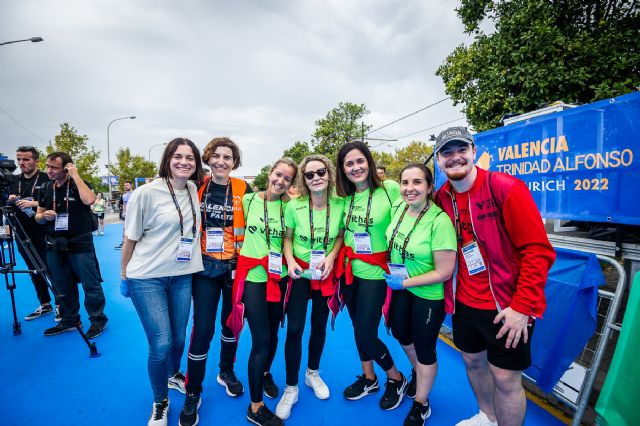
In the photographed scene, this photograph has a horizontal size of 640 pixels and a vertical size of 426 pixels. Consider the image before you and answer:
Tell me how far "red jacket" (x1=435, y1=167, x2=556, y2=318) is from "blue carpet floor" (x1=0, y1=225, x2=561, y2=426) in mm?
1263

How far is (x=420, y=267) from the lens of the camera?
199 cm

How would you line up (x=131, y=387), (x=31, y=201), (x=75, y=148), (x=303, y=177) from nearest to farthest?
(x=303, y=177)
(x=131, y=387)
(x=31, y=201)
(x=75, y=148)

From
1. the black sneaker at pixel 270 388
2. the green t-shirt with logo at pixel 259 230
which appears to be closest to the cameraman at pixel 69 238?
the green t-shirt with logo at pixel 259 230

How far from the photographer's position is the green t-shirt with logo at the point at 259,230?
7.18 ft

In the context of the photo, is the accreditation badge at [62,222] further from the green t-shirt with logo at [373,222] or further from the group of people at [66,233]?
the green t-shirt with logo at [373,222]

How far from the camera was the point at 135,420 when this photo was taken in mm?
2256

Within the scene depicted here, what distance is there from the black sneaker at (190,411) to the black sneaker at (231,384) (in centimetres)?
31

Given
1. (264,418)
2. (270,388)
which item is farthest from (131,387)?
(264,418)

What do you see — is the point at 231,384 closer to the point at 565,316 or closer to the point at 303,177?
the point at 303,177

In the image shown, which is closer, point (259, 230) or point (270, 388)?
point (259, 230)

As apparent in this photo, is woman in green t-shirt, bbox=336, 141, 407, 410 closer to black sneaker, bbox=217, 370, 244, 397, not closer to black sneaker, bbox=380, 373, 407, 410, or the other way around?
black sneaker, bbox=380, 373, 407, 410

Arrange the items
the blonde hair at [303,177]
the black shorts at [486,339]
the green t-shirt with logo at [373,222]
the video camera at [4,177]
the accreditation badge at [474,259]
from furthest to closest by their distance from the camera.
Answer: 1. the video camera at [4,177]
2. the blonde hair at [303,177]
3. the green t-shirt with logo at [373,222]
4. the accreditation badge at [474,259]
5. the black shorts at [486,339]

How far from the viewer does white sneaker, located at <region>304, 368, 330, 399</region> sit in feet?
8.09

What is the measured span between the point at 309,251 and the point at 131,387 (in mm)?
2005
